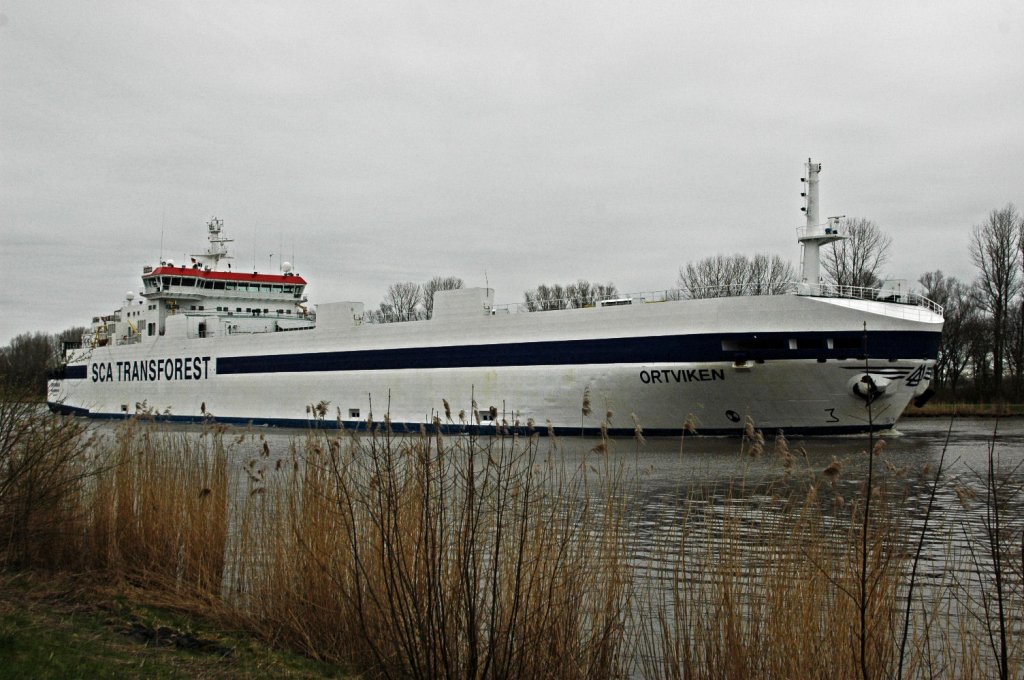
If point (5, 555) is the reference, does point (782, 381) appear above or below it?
above

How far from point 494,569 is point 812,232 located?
18695mm

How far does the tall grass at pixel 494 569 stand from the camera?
3.68 meters

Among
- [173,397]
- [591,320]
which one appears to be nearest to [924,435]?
[591,320]

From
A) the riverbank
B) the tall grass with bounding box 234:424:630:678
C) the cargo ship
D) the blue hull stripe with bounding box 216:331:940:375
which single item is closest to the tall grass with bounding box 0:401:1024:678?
the tall grass with bounding box 234:424:630:678

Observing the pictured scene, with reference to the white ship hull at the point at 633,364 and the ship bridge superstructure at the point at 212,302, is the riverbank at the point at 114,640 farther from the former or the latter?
the ship bridge superstructure at the point at 212,302

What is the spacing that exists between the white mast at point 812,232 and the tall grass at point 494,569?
14.8m

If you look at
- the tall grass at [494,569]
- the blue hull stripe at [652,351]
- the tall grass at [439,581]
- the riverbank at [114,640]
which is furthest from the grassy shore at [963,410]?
the riverbank at [114,640]

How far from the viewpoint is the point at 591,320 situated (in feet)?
65.6

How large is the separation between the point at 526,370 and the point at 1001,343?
27.3 meters

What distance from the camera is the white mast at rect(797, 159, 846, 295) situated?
20172 millimetres

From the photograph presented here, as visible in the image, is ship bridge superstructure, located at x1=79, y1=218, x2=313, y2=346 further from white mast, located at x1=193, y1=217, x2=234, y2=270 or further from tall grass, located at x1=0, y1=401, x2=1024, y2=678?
tall grass, located at x1=0, y1=401, x2=1024, y2=678

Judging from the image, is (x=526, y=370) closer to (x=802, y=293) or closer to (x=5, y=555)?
(x=802, y=293)

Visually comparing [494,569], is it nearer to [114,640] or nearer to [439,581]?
[439,581]

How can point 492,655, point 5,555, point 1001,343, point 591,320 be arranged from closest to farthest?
1. point 492,655
2. point 5,555
3. point 591,320
4. point 1001,343
